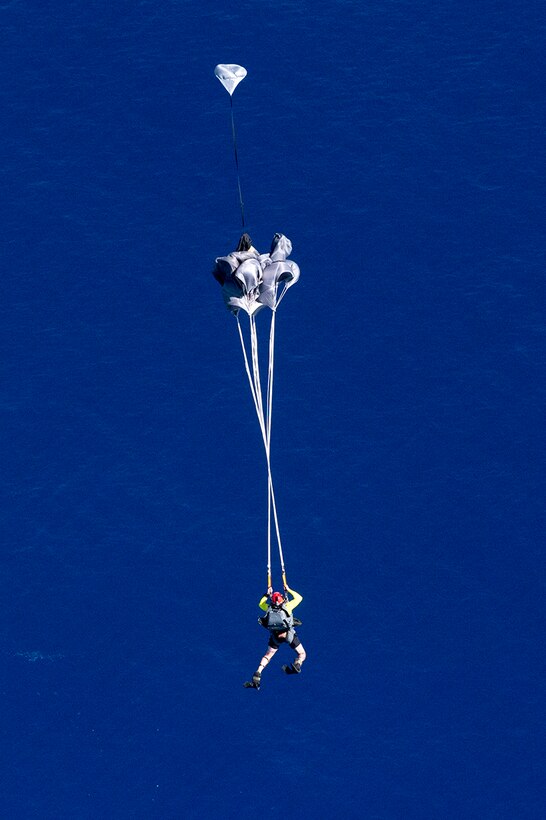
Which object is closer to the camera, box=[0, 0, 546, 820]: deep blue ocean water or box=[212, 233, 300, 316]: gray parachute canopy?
box=[212, 233, 300, 316]: gray parachute canopy

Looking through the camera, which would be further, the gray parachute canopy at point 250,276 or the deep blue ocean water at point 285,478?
the deep blue ocean water at point 285,478

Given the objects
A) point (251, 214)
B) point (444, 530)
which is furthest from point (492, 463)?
point (251, 214)

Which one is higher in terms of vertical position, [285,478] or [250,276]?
[285,478]

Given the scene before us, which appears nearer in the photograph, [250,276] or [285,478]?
[250,276]

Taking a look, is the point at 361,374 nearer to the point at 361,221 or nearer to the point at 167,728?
the point at 361,221
